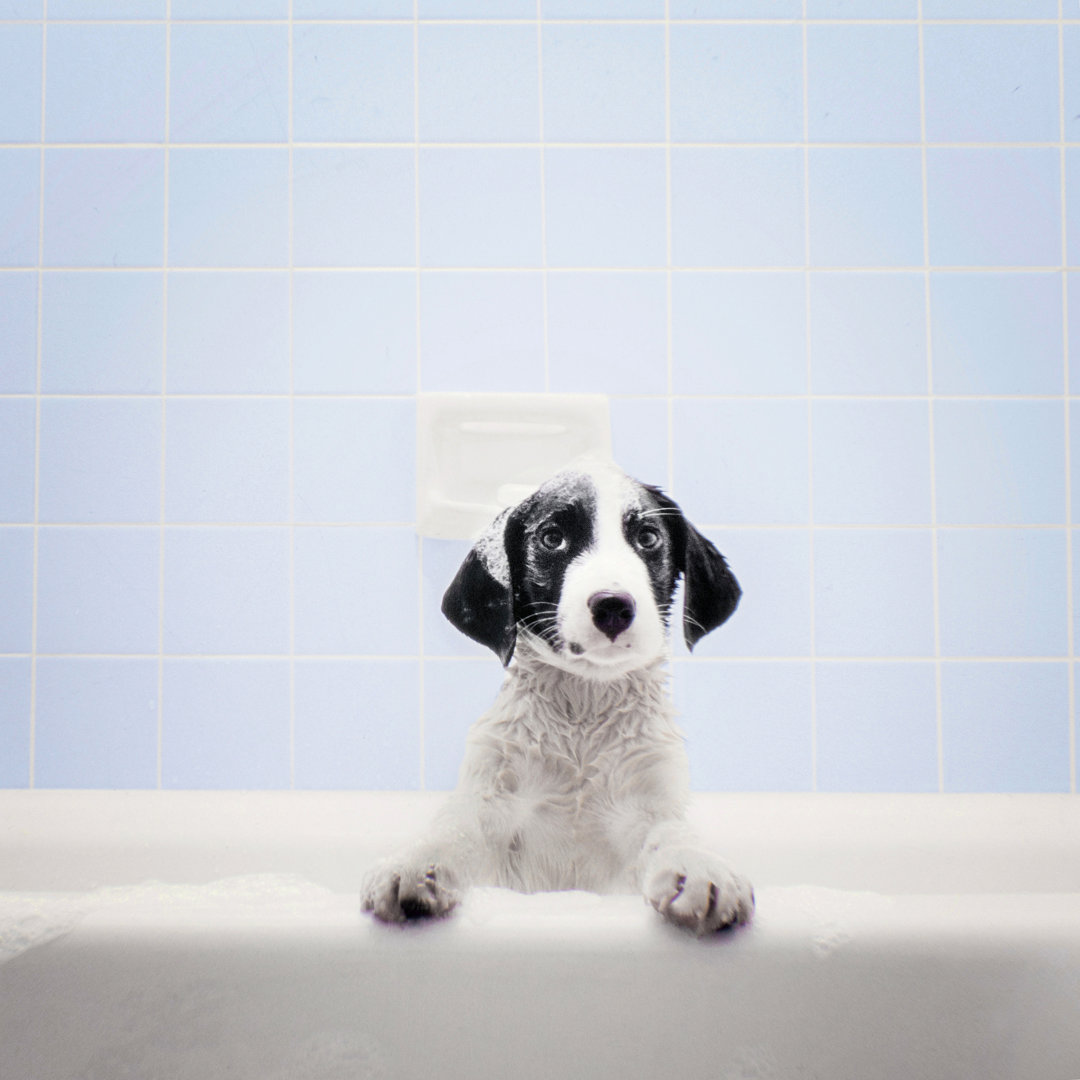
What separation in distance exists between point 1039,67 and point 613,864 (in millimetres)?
1538

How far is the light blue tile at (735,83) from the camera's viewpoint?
1.27m

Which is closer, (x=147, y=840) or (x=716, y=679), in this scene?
(x=147, y=840)

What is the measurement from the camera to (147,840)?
1.13 meters

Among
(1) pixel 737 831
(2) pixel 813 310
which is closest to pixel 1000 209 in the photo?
(2) pixel 813 310

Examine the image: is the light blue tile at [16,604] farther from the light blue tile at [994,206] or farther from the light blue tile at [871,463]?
the light blue tile at [994,206]

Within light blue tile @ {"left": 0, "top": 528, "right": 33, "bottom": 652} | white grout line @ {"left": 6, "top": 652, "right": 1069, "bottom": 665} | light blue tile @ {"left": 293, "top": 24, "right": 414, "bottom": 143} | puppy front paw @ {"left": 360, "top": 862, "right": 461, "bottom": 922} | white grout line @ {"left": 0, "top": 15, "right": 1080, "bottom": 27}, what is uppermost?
white grout line @ {"left": 0, "top": 15, "right": 1080, "bottom": 27}

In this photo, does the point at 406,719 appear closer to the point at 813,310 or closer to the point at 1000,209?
the point at 813,310

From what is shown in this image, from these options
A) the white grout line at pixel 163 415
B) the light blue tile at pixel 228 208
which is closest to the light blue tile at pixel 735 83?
the light blue tile at pixel 228 208

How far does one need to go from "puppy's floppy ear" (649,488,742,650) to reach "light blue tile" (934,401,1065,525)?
0.67 m

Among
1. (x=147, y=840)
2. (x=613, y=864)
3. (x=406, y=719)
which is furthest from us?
(x=406, y=719)

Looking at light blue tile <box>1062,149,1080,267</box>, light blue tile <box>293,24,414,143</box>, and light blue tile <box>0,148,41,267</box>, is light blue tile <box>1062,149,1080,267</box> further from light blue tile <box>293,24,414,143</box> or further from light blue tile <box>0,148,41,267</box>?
light blue tile <box>0,148,41,267</box>

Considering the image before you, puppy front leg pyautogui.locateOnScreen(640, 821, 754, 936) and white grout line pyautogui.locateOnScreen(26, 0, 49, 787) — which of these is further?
white grout line pyautogui.locateOnScreen(26, 0, 49, 787)

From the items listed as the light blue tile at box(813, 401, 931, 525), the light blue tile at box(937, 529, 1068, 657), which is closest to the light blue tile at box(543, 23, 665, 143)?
the light blue tile at box(813, 401, 931, 525)

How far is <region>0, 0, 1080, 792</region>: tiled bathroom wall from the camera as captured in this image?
1260 millimetres
